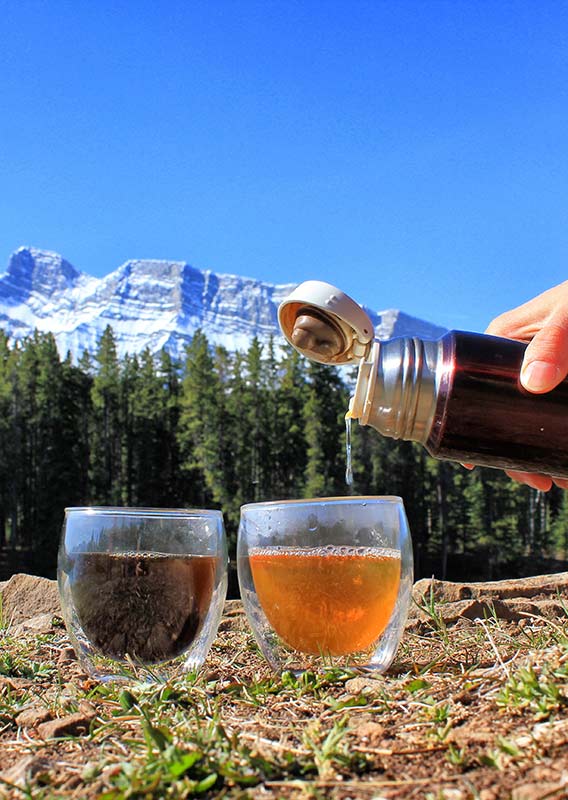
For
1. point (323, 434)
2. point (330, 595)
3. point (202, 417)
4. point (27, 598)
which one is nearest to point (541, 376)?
point (330, 595)

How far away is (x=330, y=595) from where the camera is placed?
2279mm

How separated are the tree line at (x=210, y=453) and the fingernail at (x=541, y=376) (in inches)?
1482

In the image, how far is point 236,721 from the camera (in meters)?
1.86

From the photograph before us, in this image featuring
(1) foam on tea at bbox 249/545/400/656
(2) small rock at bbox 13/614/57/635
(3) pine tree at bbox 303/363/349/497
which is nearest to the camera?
(1) foam on tea at bbox 249/545/400/656

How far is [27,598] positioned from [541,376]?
3.03 metres

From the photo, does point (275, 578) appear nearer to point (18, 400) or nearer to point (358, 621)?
point (358, 621)

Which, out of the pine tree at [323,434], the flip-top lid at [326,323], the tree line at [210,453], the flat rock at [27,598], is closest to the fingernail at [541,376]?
the flip-top lid at [326,323]

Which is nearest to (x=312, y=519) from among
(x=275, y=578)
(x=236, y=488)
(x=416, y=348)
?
(x=275, y=578)

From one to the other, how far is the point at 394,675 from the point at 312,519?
1.64 ft

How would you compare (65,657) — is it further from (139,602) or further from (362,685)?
(362,685)

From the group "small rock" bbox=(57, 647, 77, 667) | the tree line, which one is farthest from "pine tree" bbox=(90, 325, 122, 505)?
"small rock" bbox=(57, 647, 77, 667)

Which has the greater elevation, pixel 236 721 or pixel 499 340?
pixel 499 340

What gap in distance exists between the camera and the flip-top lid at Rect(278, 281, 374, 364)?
84.9 inches

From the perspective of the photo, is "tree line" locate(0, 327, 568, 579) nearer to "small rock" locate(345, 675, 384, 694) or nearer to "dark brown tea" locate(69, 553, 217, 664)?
Answer: "dark brown tea" locate(69, 553, 217, 664)
